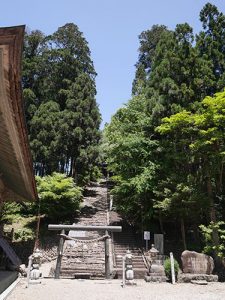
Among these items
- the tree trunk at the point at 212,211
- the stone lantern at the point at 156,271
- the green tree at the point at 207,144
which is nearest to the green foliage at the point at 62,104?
the green tree at the point at 207,144

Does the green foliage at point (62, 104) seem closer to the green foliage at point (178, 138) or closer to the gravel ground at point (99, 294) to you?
the green foliage at point (178, 138)

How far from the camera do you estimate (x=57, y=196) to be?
2114cm

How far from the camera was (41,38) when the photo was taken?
30297mm

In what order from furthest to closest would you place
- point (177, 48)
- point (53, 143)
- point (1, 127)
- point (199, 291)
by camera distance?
1. point (53, 143)
2. point (177, 48)
3. point (199, 291)
4. point (1, 127)

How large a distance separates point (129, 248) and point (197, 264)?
19.8 feet

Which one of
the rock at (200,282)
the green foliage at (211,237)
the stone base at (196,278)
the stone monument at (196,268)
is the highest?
the green foliage at (211,237)

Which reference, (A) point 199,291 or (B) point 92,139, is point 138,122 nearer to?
(B) point 92,139

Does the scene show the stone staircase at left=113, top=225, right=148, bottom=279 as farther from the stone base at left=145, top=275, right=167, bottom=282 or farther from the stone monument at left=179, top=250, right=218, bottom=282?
the stone monument at left=179, top=250, right=218, bottom=282

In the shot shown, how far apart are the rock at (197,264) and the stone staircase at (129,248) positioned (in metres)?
2.59

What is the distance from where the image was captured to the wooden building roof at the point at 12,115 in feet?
9.59

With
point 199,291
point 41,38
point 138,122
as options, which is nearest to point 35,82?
point 41,38

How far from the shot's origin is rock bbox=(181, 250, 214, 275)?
13863 millimetres

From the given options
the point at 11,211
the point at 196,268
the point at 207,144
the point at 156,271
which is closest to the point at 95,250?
the point at 156,271

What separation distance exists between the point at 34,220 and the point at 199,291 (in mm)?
13792
